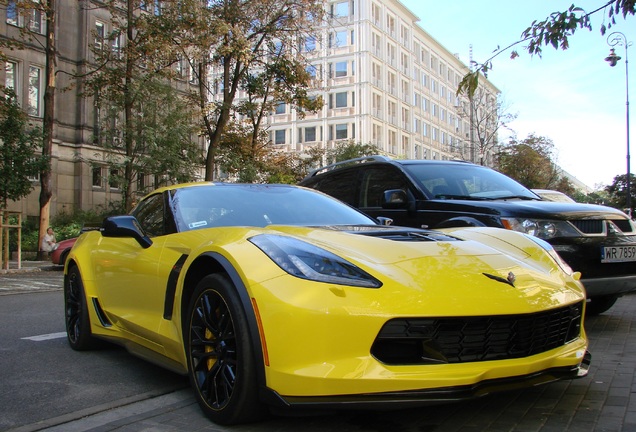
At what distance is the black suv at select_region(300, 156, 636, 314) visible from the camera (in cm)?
530

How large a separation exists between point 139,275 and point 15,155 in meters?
15.1

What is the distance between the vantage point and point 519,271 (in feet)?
10.0

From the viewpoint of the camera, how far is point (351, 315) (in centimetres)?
254

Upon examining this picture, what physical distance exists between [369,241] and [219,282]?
2.72 feet

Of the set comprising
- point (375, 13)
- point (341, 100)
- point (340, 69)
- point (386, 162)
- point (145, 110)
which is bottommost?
point (386, 162)

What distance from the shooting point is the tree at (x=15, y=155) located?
16.6 m

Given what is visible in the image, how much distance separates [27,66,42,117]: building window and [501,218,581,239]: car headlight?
28.6m

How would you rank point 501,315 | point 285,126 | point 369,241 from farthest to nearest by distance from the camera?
point 285,126 < point 369,241 < point 501,315

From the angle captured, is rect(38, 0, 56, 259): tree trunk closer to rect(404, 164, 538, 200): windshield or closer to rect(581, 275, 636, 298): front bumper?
rect(404, 164, 538, 200): windshield

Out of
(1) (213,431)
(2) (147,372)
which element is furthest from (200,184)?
(1) (213,431)

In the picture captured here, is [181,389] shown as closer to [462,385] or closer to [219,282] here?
[219,282]

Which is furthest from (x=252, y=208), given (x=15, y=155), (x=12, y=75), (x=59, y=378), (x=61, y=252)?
(x=12, y=75)

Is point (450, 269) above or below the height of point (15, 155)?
below

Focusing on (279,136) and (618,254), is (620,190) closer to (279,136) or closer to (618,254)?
(279,136)
